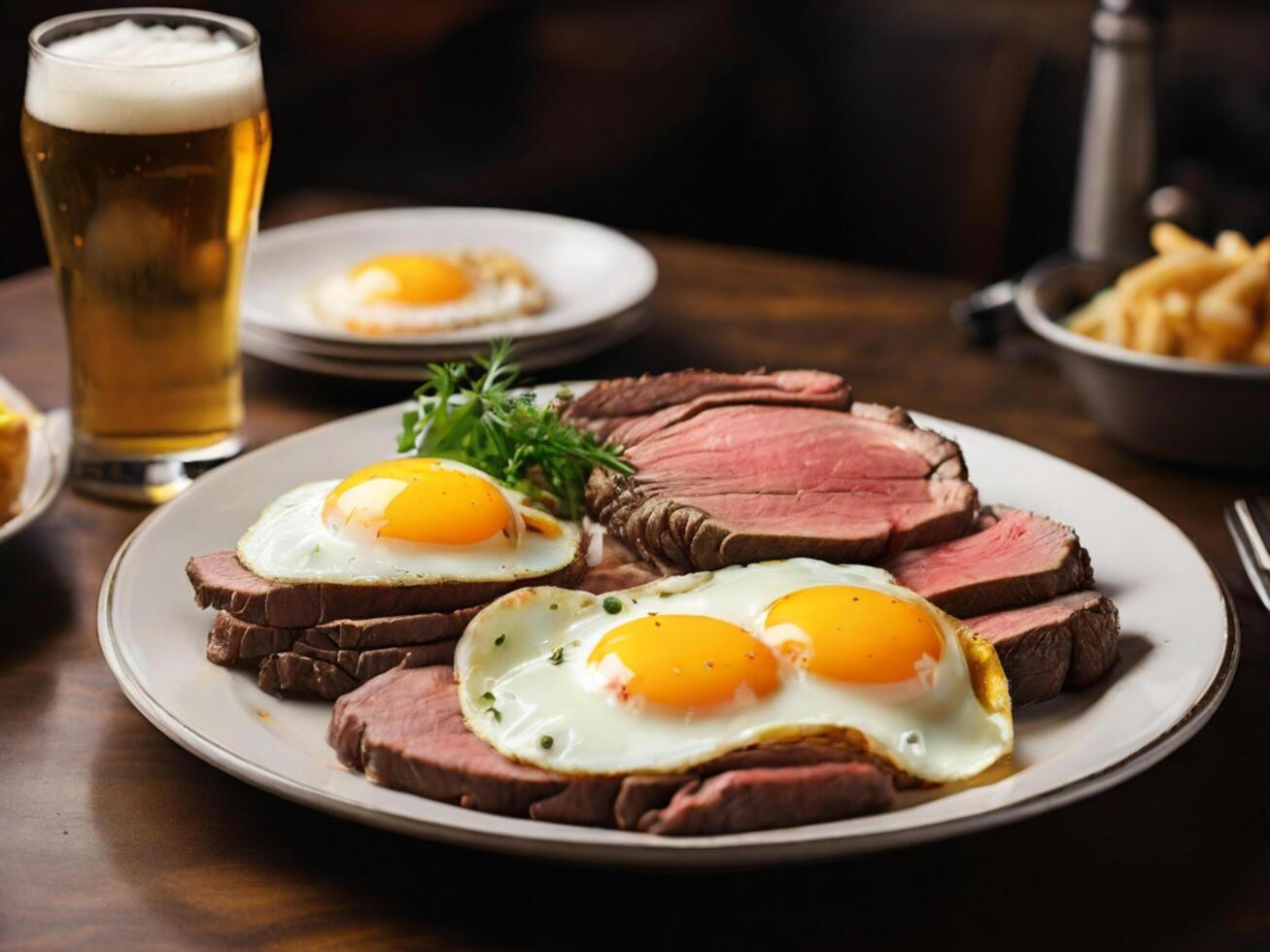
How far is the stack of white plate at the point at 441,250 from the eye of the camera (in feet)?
10.2

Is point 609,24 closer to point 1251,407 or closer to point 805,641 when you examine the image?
point 1251,407

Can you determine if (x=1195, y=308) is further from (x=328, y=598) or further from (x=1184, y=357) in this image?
(x=328, y=598)

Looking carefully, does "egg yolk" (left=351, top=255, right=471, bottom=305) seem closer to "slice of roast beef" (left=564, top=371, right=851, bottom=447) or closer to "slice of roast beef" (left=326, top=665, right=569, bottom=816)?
"slice of roast beef" (left=564, top=371, right=851, bottom=447)

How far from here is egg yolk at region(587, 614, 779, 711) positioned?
1682mm

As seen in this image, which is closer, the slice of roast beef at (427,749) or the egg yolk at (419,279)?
the slice of roast beef at (427,749)

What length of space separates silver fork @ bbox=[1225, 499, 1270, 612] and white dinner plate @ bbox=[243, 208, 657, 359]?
4.52ft

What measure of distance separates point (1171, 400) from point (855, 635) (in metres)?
1.33

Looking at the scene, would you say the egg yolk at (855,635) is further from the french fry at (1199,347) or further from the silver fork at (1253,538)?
the french fry at (1199,347)

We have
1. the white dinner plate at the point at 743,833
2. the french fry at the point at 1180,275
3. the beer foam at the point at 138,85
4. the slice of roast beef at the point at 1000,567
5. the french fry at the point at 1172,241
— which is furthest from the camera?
the french fry at the point at 1172,241

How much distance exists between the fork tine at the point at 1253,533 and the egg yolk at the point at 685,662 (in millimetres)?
1083

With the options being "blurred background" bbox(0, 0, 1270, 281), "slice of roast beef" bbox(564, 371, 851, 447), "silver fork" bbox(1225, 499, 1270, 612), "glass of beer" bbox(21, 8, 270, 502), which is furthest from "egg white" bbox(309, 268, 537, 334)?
"blurred background" bbox(0, 0, 1270, 281)

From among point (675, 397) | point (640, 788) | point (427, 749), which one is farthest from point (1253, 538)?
point (427, 749)

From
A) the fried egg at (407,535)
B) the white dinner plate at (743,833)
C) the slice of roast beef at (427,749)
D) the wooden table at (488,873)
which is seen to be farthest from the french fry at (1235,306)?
the slice of roast beef at (427,749)

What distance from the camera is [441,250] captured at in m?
3.80
